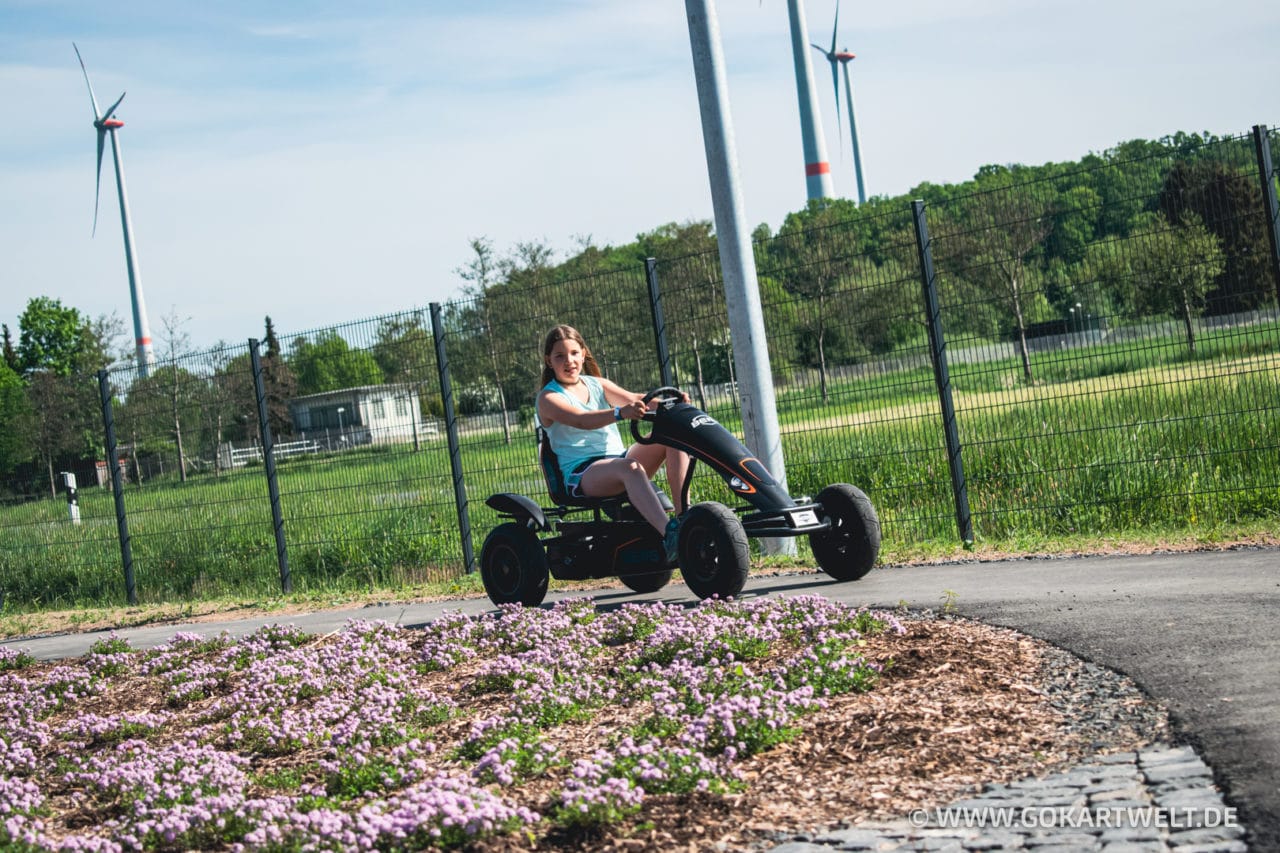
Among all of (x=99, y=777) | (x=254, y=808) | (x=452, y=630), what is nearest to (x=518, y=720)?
(x=254, y=808)

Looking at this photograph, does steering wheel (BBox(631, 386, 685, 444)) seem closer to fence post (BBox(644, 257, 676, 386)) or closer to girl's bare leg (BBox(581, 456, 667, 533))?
girl's bare leg (BBox(581, 456, 667, 533))

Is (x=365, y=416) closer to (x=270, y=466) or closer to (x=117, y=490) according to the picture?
(x=270, y=466)

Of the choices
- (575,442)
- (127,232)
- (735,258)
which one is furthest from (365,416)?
(127,232)

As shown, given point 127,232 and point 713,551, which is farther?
point 127,232

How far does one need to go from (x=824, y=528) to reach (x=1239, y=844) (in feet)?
→ 13.9

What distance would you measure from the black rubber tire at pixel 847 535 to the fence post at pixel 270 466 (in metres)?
6.31

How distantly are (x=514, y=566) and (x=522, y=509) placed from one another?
0.39 meters

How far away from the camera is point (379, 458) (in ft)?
37.3

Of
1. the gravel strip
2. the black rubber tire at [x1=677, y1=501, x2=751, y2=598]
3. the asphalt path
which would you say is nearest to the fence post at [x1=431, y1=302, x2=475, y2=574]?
the asphalt path

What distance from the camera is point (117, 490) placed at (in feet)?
43.5

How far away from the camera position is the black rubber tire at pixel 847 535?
734cm

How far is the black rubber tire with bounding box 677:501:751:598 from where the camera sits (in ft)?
22.3

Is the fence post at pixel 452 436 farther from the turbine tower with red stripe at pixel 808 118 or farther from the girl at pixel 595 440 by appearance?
the turbine tower with red stripe at pixel 808 118

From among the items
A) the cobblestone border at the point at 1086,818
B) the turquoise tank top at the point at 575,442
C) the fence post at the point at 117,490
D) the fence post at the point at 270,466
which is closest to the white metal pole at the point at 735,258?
the turquoise tank top at the point at 575,442
